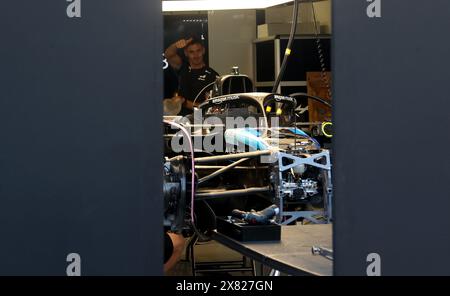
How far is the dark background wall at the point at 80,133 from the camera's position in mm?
1973

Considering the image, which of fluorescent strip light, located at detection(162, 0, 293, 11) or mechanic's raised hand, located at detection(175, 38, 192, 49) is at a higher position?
mechanic's raised hand, located at detection(175, 38, 192, 49)

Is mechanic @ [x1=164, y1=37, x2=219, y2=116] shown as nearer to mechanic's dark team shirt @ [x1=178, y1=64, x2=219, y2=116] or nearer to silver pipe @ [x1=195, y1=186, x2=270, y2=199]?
mechanic's dark team shirt @ [x1=178, y1=64, x2=219, y2=116]

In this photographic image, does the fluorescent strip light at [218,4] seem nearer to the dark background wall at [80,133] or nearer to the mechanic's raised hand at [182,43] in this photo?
the dark background wall at [80,133]

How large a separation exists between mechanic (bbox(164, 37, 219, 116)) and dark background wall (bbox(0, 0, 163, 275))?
7.42 meters

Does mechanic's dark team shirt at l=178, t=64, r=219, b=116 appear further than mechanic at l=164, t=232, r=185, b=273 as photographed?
Yes

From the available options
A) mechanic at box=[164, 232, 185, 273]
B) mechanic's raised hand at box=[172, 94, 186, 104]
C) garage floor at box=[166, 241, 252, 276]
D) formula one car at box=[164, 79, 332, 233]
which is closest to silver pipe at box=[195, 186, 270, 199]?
formula one car at box=[164, 79, 332, 233]

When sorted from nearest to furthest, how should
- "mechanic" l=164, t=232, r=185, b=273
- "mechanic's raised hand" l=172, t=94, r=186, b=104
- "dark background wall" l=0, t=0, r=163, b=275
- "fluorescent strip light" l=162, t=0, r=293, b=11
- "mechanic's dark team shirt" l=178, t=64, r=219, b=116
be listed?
"dark background wall" l=0, t=0, r=163, b=275 < "mechanic" l=164, t=232, r=185, b=273 < "fluorescent strip light" l=162, t=0, r=293, b=11 < "mechanic's raised hand" l=172, t=94, r=186, b=104 < "mechanic's dark team shirt" l=178, t=64, r=219, b=116

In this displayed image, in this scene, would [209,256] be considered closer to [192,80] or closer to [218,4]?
[218,4]

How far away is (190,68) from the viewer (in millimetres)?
9781
